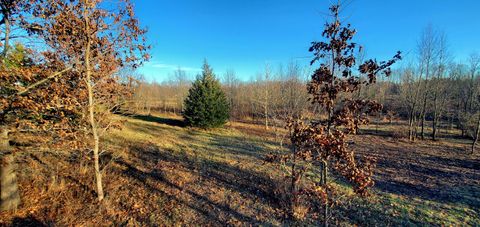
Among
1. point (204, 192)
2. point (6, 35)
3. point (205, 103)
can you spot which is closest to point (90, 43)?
point (6, 35)

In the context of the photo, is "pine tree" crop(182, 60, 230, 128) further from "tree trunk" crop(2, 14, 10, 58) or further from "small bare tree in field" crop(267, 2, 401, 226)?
"small bare tree in field" crop(267, 2, 401, 226)

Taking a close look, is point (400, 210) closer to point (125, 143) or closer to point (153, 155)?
point (153, 155)

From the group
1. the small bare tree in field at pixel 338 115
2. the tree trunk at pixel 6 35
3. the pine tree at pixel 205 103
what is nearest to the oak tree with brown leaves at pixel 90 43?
the tree trunk at pixel 6 35

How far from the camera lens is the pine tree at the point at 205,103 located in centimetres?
1931

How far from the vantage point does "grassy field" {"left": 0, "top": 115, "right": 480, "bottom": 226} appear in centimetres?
584

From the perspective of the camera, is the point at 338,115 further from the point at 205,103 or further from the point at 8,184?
the point at 205,103

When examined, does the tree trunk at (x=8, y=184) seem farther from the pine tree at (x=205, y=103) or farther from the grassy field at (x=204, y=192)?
the pine tree at (x=205, y=103)

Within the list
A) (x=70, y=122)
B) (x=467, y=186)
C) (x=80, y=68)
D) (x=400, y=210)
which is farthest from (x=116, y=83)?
(x=467, y=186)

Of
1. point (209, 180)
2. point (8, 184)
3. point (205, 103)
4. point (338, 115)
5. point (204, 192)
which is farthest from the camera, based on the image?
point (205, 103)

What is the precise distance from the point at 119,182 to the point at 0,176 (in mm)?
3035

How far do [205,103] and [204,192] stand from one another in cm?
1278

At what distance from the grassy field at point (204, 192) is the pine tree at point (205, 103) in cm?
788

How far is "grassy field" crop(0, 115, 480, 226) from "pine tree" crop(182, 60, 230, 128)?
7878 mm

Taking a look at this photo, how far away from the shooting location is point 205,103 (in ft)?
63.8
